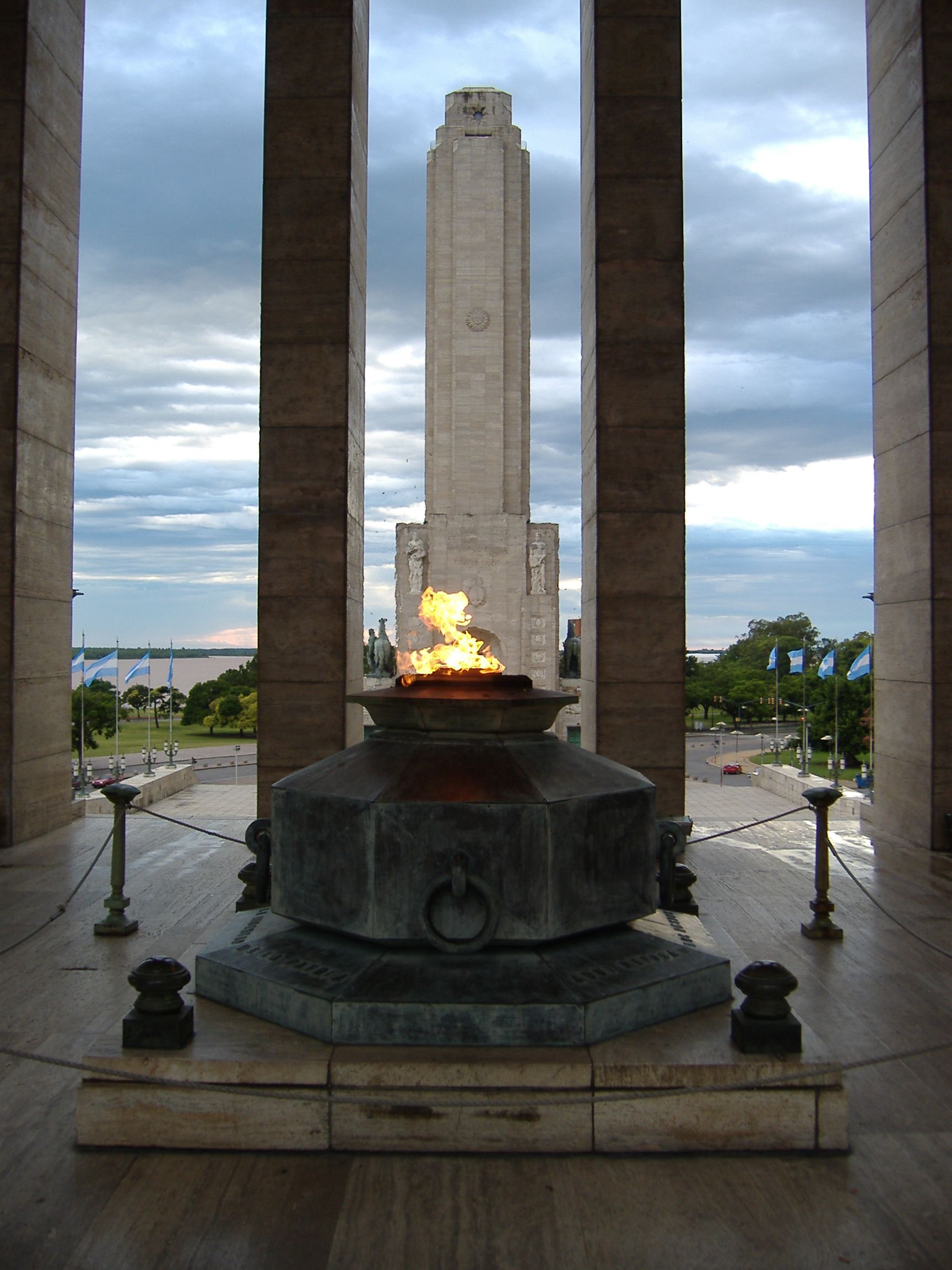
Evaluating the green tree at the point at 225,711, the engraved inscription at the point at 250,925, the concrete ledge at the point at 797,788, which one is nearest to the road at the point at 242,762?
the green tree at the point at 225,711

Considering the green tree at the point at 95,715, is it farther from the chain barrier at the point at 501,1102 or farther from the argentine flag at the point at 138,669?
the chain barrier at the point at 501,1102

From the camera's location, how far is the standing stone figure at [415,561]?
41.6 m

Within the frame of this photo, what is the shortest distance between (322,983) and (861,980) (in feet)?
13.1

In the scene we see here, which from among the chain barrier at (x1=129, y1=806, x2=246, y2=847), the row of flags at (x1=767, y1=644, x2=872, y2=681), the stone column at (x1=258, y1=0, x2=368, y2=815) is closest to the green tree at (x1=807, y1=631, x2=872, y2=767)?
the row of flags at (x1=767, y1=644, x2=872, y2=681)

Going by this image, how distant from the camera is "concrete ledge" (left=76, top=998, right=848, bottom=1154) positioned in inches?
169

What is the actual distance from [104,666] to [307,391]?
39.1 ft

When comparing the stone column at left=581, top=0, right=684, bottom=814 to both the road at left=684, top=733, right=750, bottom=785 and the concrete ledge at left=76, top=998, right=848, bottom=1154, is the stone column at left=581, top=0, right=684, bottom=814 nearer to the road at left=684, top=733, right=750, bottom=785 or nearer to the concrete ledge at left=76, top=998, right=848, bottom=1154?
the concrete ledge at left=76, top=998, right=848, bottom=1154

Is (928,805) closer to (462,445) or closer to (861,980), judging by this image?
(861,980)

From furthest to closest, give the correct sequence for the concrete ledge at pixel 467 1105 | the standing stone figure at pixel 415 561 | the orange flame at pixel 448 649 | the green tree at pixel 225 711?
the green tree at pixel 225 711, the standing stone figure at pixel 415 561, the orange flame at pixel 448 649, the concrete ledge at pixel 467 1105

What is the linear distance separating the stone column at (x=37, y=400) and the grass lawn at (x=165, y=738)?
131ft

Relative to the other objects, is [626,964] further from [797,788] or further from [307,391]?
[797,788]

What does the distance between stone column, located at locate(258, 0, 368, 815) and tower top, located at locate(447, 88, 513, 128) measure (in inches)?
1379

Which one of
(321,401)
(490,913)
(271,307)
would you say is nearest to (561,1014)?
(490,913)

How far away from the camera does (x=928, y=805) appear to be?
1126cm
